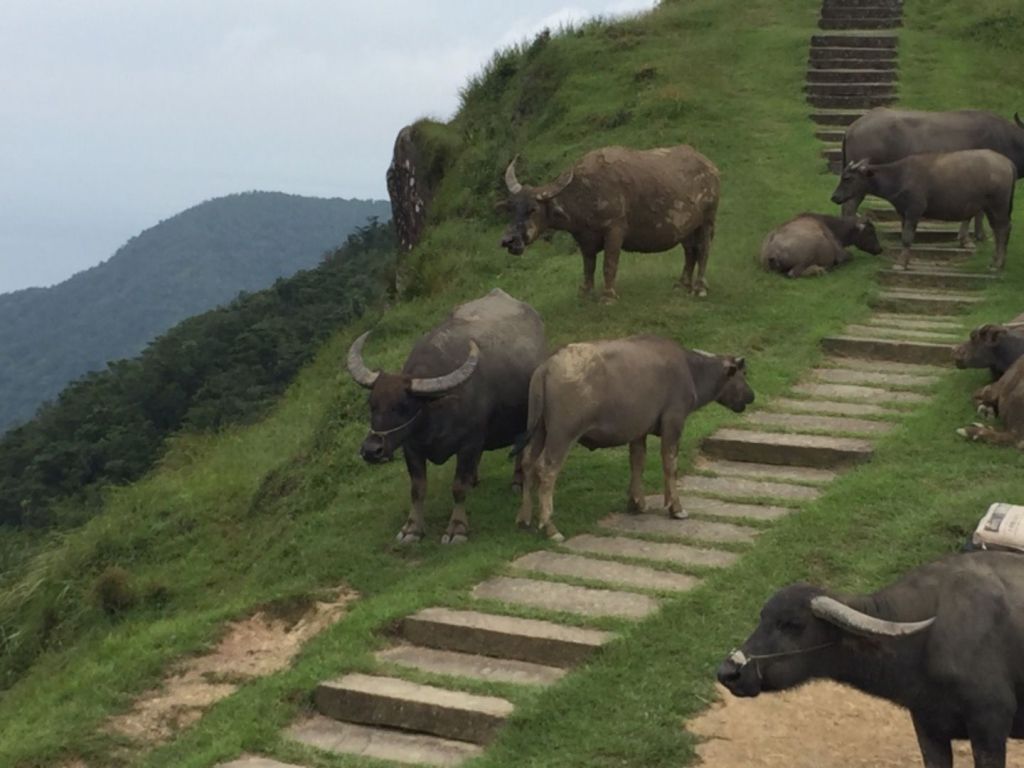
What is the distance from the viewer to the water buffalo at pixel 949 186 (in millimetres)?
15469

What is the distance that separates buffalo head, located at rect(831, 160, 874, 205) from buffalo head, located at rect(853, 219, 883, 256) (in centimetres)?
82

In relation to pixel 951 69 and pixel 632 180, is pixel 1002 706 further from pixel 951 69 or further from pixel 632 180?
pixel 951 69

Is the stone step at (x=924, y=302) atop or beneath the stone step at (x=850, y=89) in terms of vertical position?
beneath

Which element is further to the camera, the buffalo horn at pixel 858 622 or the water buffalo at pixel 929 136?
the water buffalo at pixel 929 136

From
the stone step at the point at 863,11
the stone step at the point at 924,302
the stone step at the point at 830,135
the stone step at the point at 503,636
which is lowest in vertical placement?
the stone step at the point at 503,636

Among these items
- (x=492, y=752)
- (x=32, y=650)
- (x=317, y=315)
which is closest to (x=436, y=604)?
(x=492, y=752)

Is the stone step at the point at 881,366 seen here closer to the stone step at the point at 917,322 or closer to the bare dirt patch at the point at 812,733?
the stone step at the point at 917,322

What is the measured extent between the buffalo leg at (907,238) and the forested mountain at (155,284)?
97541 mm

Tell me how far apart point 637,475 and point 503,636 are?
2.34 m

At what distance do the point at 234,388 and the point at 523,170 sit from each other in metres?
9.63

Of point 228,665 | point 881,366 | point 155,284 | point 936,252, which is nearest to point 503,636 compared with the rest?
point 228,665

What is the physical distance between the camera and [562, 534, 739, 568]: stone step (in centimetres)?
928

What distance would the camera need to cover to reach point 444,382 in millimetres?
9648

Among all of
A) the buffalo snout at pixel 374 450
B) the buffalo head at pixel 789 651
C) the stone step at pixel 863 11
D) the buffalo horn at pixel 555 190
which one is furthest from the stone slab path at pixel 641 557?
the stone step at pixel 863 11
